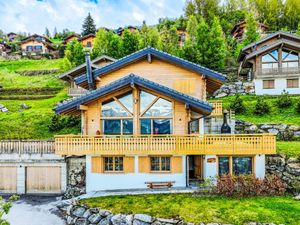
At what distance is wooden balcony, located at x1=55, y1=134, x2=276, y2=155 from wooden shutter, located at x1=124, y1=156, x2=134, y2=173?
38.3 inches

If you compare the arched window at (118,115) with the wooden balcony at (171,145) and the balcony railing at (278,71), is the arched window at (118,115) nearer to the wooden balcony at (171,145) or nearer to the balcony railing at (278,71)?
the wooden balcony at (171,145)

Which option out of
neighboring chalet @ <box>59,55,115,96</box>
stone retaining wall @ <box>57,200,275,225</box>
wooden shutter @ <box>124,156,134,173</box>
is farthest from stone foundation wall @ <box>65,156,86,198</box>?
neighboring chalet @ <box>59,55,115,96</box>

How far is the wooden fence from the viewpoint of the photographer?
2273 centimetres

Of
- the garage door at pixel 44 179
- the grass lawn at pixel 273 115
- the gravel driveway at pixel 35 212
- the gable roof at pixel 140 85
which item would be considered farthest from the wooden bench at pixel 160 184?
the grass lawn at pixel 273 115

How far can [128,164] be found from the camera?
66.1ft

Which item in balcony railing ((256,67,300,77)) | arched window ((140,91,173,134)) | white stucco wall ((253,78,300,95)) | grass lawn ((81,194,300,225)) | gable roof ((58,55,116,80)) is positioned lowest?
grass lawn ((81,194,300,225))

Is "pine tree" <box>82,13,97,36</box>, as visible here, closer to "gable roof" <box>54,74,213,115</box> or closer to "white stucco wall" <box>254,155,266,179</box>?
"gable roof" <box>54,74,213,115</box>

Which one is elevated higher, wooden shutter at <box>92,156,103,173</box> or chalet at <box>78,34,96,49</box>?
chalet at <box>78,34,96,49</box>

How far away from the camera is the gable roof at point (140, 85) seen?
1931 centimetres

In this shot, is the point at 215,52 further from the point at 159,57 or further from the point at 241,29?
the point at 241,29

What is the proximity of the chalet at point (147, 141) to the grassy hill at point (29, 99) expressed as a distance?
1178 centimetres

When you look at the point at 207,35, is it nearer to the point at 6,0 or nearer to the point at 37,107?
the point at 37,107

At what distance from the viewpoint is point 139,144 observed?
1930 centimetres

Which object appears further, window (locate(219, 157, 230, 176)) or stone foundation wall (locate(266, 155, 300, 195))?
window (locate(219, 157, 230, 176))
